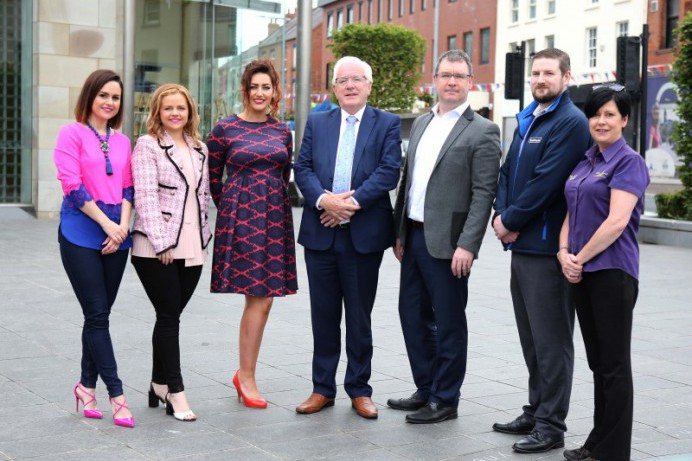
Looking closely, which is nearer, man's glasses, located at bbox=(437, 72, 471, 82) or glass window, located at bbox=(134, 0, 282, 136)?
man's glasses, located at bbox=(437, 72, 471, 82)

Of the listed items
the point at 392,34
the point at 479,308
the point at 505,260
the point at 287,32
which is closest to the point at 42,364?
the point at 479,308

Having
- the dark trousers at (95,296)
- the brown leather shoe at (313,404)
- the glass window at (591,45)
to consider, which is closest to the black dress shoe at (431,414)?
the brown leather shoe at (313,404)

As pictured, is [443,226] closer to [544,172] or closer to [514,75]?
[544,172]

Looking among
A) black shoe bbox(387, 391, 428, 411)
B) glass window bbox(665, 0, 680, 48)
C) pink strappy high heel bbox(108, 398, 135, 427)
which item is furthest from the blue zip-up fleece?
glass window bbox(665, 0, 680, 48)

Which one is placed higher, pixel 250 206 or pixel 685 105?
pixel 685 105

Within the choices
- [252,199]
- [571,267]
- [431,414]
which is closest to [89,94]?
[252,199]

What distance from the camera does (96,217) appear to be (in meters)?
5.38

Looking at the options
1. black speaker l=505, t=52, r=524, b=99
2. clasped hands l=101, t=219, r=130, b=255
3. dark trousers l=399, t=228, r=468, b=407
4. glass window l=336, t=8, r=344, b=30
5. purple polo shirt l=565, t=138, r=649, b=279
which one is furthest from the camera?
glass window l=336, t=8, r=344, b=30

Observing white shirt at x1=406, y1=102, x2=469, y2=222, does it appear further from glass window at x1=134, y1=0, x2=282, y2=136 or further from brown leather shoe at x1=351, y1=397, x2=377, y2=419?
glass window at x1=134, y1=0, x2=282, y2=136

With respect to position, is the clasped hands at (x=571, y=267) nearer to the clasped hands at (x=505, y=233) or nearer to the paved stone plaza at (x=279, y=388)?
the clasped hands at (x=505, y=233)

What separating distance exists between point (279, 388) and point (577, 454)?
2.09 metres

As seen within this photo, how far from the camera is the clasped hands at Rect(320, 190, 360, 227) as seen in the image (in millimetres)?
5711

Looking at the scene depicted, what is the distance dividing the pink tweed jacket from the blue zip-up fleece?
1.77 metres

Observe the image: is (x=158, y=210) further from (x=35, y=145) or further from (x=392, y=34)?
(x=392, y=34)
